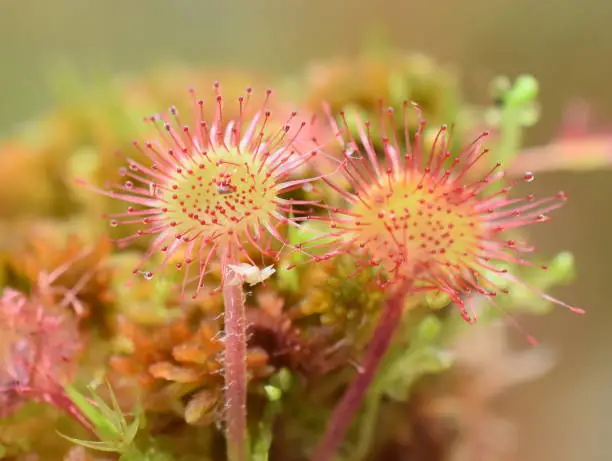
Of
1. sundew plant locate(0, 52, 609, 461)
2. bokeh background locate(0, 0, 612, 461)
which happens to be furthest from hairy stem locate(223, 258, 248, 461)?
bokeh background locate(0, 0, 612, 461)

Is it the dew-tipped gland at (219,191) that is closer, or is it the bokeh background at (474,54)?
the dew-tipped gland at (219,191)

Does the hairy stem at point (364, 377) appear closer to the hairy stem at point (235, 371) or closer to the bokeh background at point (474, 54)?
the hairy stem at point (235, 371)

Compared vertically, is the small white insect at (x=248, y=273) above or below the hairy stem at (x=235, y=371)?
above

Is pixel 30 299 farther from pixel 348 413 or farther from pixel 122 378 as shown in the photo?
pixel 348 413

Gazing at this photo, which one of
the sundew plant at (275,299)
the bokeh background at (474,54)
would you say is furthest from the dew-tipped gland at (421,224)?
the bokeh background at (474,54)

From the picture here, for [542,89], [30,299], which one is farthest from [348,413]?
[542,89]

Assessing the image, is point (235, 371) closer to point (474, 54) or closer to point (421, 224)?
point (421, 224)

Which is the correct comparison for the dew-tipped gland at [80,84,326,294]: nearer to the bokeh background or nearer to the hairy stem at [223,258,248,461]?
the hairy stem at [223,258,248,461]
